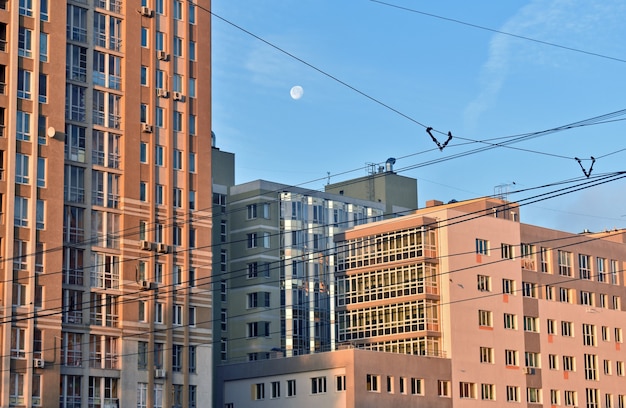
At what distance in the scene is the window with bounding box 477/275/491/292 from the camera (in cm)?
10000

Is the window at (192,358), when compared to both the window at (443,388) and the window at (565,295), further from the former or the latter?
the window at (565,295)

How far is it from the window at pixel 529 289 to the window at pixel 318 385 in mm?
20974

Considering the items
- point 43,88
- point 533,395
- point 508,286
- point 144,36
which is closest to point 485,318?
point 508,286

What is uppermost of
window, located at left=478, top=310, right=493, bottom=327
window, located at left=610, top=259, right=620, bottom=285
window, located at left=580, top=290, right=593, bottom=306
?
window, located at left=610, top=259, right=620, bottom=285

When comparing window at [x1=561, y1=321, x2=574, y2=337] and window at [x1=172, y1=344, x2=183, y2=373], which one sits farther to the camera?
window at [x1=561, y1=321, x2=574, y2=337]

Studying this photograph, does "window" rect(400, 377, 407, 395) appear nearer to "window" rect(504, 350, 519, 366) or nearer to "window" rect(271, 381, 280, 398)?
"window" rect(271, 381, 280, 398)

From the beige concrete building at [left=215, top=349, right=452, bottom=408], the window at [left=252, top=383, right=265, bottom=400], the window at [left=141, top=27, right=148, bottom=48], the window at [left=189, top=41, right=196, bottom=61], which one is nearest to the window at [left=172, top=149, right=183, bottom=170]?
the window at [left=189, top=41, right=196, bottom=61]

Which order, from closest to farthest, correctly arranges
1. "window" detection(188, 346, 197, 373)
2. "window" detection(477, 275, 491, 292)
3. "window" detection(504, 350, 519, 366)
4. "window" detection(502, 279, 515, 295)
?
"window" detection(188, 346, 197, 373), "window" detection(477, 275, 491, 292), "window" detection(504, 350, 519, 366), "window" detection(502, 279, 515, 295)

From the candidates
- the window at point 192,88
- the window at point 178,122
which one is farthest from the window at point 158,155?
the window at point 192,88

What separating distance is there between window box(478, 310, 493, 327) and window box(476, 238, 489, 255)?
4.79 metres

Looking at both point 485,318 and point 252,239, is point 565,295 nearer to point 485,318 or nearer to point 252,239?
point 485,318

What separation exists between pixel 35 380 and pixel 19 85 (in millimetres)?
19138

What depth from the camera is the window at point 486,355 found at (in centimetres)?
9881

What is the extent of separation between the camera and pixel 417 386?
3691 inches
